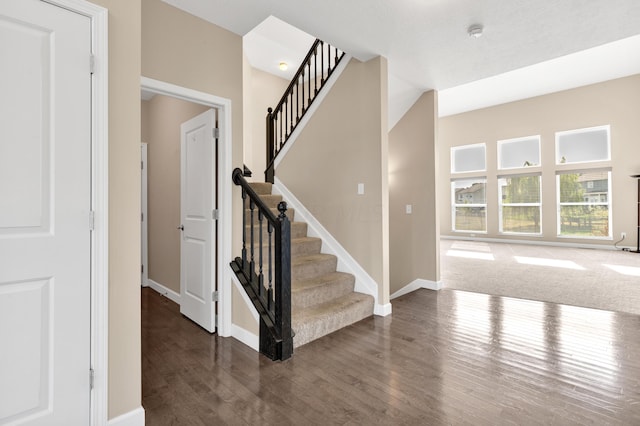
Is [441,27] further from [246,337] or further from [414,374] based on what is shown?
[246,337]

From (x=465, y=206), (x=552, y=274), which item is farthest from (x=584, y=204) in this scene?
(x=552, y=274)

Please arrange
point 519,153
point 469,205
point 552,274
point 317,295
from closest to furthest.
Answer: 1. point 317,295
2. point 552,274
3. point 519,153
4. point 469,205

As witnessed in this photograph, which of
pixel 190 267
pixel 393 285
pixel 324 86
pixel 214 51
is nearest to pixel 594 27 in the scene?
pixel 324 86

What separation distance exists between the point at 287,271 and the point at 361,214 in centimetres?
141

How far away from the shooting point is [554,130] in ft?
26.7

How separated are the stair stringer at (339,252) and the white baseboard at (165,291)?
1.84 m

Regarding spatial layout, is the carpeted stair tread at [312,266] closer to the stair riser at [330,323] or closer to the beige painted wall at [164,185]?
the stair riser at [330,323]

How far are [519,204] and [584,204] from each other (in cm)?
140

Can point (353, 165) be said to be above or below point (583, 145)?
below

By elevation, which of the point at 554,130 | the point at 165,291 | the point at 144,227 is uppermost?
the point at 554,130
